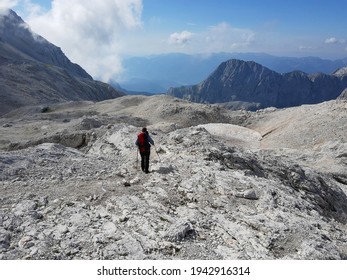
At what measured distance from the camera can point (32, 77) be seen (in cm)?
10094

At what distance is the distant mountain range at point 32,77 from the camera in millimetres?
84500

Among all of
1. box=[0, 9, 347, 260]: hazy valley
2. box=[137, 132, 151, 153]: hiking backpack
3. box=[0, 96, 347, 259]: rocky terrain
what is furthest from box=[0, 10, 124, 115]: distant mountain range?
box=[137, 132, 151, 153]: hiking backpack

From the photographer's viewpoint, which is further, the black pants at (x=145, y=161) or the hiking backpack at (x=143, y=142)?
the hiking backpack at (x=143, y=142)

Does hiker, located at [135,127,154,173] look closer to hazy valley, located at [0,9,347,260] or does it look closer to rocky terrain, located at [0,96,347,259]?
rocky terrain, located at [0,96,347,259]

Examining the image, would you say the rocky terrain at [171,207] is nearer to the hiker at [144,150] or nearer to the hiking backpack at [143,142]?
the hiker at [144,150]

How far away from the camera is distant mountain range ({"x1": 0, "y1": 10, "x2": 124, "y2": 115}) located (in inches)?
3327

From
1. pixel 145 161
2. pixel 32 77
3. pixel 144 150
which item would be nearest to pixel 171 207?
pixel 145 161

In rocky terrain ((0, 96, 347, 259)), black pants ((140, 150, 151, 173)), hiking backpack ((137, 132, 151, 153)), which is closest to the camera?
rocky terrain ((0, 96, 347, 259))

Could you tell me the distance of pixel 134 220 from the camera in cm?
1188

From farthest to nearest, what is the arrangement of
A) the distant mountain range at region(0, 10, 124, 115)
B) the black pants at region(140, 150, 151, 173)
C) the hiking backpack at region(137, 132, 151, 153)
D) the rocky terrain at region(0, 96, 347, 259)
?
the distant mountain range at region(0, 10, 124, 115) → the hiking backpack at region(137, 132, 151, 153) → the black pants at region(140, 150, 151, 173) → the rocky terrain at region(0, 96, 347, 259)

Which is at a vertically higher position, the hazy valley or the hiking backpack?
the hiking backpack

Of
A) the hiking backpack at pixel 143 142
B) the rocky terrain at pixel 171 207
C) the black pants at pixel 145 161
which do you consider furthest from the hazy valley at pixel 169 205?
the hiking backpack at pixel 143 142

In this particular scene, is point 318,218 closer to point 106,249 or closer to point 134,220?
point 134,220
